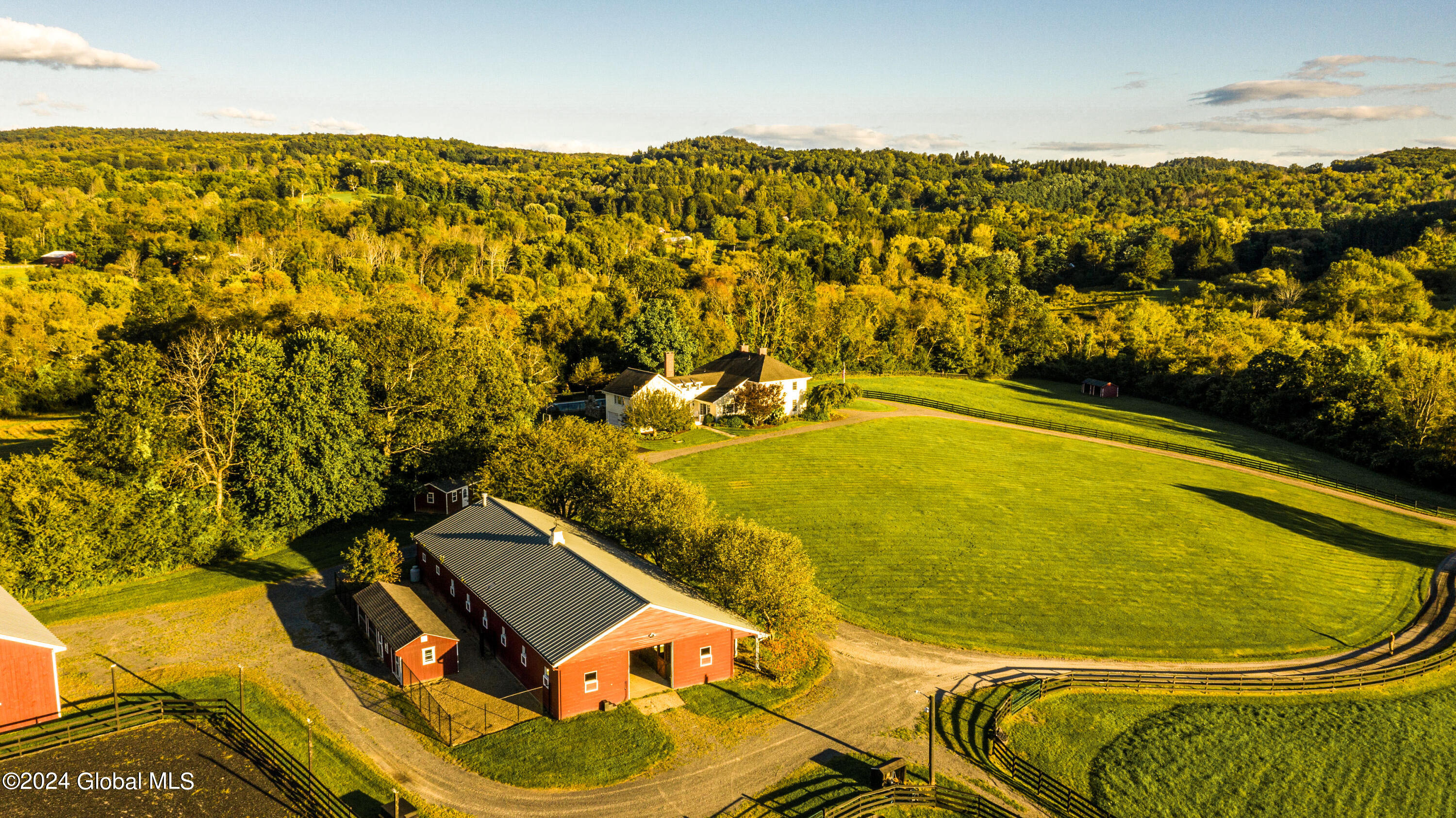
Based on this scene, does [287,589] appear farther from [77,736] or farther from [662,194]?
[662,194]

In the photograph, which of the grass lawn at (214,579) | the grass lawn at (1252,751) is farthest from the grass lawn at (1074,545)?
the grass lawn at (214,579)

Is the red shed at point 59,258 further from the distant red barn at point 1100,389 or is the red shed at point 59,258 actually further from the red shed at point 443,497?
the distant red barn at point 1100,389

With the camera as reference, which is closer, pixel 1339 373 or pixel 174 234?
pixel 1339 373

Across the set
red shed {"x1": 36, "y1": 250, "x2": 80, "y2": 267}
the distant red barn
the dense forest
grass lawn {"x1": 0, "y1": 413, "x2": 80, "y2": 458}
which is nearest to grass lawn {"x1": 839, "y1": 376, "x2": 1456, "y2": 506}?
the distant red barn

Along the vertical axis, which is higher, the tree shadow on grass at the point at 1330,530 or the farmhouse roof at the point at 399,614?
the farmhouse roof at the point at 399,614

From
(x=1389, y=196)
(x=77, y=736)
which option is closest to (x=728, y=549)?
(x=77, y=736)

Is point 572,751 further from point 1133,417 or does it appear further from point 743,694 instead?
point 1133,417
